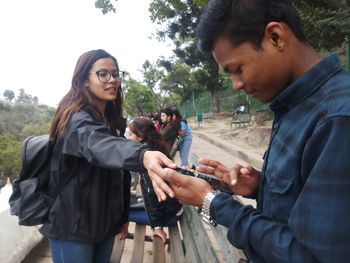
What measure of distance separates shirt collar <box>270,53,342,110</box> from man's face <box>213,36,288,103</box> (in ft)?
0.28

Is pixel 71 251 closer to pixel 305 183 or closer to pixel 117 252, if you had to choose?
pixel 117 252

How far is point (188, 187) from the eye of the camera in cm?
137

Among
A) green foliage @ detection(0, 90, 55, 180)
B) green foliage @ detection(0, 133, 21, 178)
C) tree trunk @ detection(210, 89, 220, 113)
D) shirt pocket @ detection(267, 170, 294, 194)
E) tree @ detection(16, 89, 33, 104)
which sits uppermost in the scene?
tree @ detection(16, 89, 33, 104)

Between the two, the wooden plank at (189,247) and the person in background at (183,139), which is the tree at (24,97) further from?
the wooden plank at (189,247)

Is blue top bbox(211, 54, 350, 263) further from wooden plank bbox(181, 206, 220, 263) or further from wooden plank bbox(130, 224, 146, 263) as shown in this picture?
wooden plank bbox(130, 224, 146, 263)

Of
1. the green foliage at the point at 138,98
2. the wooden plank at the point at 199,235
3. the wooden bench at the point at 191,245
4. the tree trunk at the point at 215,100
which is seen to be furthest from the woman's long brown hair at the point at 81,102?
the green foliage at the point at 138,98

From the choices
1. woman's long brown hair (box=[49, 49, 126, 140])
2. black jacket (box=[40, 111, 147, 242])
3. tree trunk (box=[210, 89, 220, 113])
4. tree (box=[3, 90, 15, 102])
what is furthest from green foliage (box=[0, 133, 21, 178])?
tree (box=[3, 90, 15, 102])

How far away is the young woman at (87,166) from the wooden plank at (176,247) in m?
0.84

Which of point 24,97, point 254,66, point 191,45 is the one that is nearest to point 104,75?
point 254,66

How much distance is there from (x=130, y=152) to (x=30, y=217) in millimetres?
884

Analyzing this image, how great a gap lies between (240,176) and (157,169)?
1.24 ft

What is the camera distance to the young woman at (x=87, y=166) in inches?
66.5

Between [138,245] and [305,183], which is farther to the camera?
[138,245]

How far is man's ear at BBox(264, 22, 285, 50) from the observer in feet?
3.89
